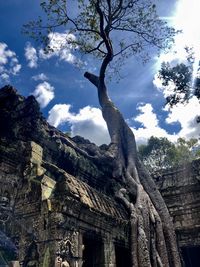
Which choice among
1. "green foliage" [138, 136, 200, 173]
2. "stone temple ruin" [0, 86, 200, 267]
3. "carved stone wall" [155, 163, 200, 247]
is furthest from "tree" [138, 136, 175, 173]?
"stone temple ruin" [0, 86, 200, 267]

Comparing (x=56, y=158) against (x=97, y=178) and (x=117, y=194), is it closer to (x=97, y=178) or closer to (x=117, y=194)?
(x=97, y=178)

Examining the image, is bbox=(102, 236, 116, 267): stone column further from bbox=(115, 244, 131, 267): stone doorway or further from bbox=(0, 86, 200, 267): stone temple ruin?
bbox=(115, 244, 131, 267): stone doorway

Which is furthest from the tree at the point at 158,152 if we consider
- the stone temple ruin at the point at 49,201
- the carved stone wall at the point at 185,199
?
the stone temple ruin at the point at 49,201

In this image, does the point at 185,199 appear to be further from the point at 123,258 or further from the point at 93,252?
the point at 93,252

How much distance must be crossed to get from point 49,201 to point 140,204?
3.04m

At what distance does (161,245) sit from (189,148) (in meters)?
16.9

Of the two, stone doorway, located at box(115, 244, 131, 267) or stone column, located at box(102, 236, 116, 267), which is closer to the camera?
stone column, located at box(102, 236, 116, 267)

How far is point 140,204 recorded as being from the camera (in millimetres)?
6449

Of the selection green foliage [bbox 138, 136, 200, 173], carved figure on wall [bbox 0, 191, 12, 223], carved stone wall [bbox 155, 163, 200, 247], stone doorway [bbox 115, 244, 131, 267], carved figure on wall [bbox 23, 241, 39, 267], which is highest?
green foliage [bbox 138, 136, 200, 173]

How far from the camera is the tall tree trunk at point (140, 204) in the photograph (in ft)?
18.7

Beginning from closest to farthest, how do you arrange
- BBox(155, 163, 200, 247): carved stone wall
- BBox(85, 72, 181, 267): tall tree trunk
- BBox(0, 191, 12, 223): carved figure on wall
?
BBox(0, 191, 12, 223): carved figure on wall → BBox(85, 72, 181, 267): tall tree trunk → BBox(155, 163, 200, 247): carved stone wall

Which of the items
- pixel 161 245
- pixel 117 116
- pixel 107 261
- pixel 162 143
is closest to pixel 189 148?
pixel 162 143

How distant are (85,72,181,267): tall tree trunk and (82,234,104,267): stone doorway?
90cm

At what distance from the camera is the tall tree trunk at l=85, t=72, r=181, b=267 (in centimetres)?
569
